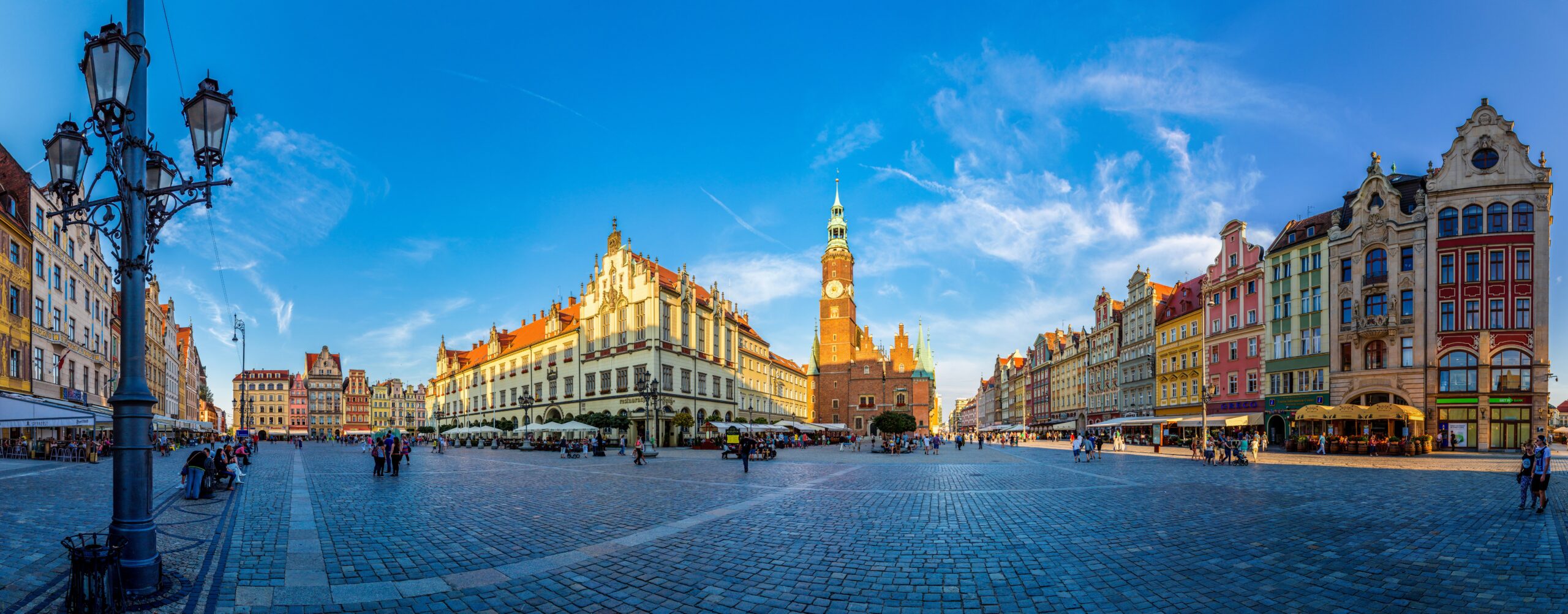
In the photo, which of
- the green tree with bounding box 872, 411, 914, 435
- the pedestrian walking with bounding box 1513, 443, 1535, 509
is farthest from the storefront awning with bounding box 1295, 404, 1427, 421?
the green tree with bounding box 872, 411, 914, 435

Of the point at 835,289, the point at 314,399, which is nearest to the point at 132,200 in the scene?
the point at 835,289

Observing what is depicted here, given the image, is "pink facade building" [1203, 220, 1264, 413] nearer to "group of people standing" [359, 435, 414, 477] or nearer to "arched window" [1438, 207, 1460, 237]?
"arched window" [1438, 207, 1460, 237]

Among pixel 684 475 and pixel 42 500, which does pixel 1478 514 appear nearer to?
pixel 684 475

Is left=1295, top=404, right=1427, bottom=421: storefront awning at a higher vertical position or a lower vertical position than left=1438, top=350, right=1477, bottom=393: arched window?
lower

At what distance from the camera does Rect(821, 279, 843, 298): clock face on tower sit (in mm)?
87062

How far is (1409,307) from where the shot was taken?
40906 mm

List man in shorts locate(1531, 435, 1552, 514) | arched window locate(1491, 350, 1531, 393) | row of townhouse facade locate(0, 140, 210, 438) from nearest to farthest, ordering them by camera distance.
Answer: man in shorts locate(1531, 435, 1552, 514) → row of townhouse facade locate(0, 140, 210, 438) → arched window locate(1491, 350, 1531, 393)

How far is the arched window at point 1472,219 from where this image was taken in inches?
1537

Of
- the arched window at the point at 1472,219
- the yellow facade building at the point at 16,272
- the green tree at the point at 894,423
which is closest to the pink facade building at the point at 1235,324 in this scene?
the arched window at the point at 1472,219

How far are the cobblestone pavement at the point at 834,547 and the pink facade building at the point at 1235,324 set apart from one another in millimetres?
33788

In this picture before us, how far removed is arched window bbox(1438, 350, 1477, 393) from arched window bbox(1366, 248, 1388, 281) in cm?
528

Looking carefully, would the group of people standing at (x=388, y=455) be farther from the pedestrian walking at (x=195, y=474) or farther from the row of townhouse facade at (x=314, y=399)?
the row of townhouse facade at (x=314, y=399)

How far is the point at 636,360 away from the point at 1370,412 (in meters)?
45.5

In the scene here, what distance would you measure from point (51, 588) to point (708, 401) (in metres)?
54.3
